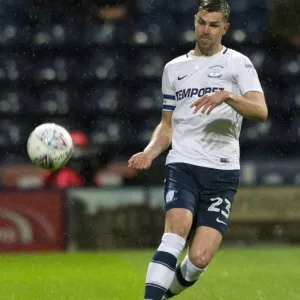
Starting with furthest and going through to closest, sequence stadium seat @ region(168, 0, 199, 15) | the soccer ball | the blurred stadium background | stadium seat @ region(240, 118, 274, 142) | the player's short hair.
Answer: stadium seat @ region(168, 0, 199, 15), stadium seat @ region(240, 118, 274, 142), the blurred stadium background, the soccer ball, the player's short hair

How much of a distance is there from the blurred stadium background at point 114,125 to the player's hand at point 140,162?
14.9 ft

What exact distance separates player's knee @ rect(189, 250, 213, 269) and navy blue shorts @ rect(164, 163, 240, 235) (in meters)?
0.15

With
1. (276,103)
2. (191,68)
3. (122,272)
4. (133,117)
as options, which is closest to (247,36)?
(276,103)

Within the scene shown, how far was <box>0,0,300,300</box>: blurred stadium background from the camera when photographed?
35.6ft

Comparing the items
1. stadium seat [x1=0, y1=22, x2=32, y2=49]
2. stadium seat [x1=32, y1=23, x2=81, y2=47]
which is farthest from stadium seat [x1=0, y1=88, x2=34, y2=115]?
stadium seat [x1=32, y1=23, x2=81, y2=47]

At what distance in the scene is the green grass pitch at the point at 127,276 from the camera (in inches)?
258

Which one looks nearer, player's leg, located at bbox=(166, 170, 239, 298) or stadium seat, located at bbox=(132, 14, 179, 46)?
player's leg, located at bbox=(166, 170, 239, 298)

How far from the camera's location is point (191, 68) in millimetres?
5160

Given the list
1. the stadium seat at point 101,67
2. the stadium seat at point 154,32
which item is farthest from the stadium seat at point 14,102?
the stadium seat at point 154,32

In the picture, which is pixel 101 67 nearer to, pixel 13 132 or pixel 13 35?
pixel 13 35

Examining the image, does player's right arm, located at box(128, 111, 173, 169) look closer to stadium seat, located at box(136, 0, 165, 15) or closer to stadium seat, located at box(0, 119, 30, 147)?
stadium seat, located at box(0, 119, 30, 147)

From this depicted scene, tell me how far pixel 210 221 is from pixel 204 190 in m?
0.18

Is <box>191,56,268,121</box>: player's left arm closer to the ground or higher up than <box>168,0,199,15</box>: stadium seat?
higher up

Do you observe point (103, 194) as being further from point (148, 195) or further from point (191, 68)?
point (191, 68)
